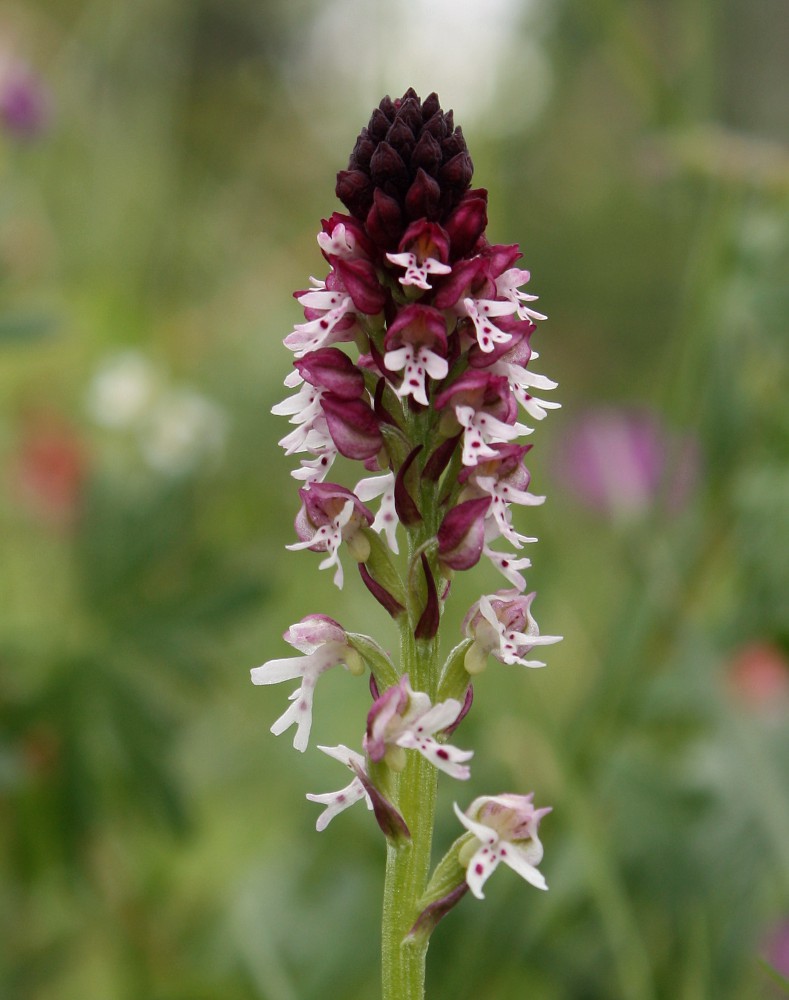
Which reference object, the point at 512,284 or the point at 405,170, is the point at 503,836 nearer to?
the point at 512,284

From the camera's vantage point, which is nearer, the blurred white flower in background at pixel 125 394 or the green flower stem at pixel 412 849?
the green flower stem at pixel 412 849

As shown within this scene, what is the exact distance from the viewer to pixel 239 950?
219 cm

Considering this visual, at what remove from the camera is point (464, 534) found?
1.05 m

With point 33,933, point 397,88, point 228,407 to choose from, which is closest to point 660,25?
point 228,407

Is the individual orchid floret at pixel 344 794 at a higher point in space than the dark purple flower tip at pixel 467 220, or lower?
lower

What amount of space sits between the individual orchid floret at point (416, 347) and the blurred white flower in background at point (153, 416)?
7.64 feet

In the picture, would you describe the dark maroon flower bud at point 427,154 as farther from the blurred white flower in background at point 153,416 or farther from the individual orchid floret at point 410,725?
the blurred white flower in background at point 153,416

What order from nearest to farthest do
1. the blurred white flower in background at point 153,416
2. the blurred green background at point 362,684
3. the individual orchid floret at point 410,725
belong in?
the individual orchid floret at point 410,725, the blurred green background at point 362,684, the blurred white flower in background at point 153,416

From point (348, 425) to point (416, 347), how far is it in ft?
0.32

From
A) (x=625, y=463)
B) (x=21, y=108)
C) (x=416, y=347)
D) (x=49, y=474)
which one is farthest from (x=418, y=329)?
(x=625, y=463)

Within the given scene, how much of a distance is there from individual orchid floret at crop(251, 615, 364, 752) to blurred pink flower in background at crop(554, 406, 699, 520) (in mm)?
1370

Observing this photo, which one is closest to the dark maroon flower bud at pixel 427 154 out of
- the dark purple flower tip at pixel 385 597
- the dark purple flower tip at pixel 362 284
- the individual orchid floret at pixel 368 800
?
the dark purple flower tip at pixel 362 284

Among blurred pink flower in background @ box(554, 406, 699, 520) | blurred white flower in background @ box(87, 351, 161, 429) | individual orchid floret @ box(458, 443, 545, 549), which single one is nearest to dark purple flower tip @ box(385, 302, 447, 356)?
individual orchid floret @ box(458, 443, 545, 549)

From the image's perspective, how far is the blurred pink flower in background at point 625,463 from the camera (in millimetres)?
2512
